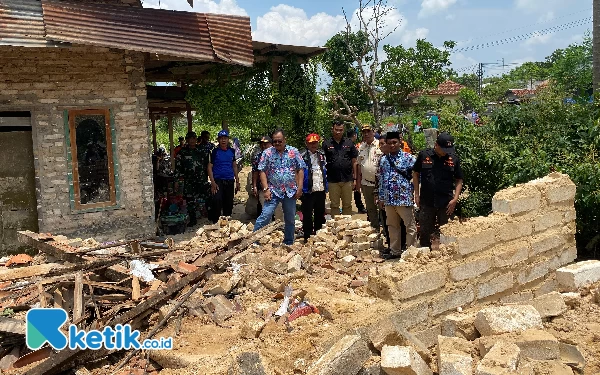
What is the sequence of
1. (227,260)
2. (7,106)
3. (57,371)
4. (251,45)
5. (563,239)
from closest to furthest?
(57,371) → (563,239) → (227,260) → (7,106) → (251,45)

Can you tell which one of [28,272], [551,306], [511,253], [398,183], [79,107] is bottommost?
[551,306]

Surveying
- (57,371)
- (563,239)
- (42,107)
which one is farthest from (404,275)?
(42,107)

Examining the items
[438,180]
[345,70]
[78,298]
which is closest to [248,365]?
[78,298]

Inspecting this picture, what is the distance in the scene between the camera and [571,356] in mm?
3391

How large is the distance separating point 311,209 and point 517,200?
355 cm

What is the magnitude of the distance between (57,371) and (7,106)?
515 cm

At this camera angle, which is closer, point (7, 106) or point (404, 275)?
point (404, 275)

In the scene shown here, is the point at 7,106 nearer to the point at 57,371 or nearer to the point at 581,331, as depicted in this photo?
the point at 57,371

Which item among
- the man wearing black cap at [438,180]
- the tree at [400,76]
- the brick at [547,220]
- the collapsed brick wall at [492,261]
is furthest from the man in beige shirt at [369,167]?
the tree at [400,76]

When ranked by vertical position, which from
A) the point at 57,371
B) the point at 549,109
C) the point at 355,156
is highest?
the point at 549,109

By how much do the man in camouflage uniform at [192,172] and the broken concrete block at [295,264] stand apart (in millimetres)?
4265

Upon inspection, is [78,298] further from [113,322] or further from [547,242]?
[547,242]

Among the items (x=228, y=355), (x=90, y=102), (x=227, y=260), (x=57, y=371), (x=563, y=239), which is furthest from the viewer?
(x=90, y=102)

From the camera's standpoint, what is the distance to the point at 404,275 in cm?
387
